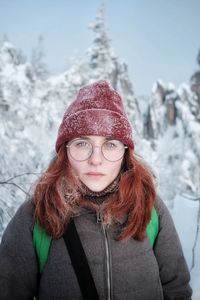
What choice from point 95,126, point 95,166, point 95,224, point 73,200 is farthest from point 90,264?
point 95,126

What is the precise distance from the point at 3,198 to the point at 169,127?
34.3m

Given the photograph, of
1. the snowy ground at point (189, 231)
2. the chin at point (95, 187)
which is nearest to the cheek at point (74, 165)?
the chin at point (95, 187)

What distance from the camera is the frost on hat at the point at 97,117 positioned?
6.50 feet

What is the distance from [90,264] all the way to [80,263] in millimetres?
63

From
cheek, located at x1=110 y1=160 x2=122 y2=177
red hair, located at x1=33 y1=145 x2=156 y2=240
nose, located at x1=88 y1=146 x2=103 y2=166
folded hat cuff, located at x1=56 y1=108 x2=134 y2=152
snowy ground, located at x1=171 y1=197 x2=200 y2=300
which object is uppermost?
folded hat cuff, located at x1=56 y1=108 x2=134 y2=152

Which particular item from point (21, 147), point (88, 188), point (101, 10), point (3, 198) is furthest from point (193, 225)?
point (101, 10)

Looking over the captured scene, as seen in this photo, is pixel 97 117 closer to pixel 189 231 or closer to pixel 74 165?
pixel 74 165

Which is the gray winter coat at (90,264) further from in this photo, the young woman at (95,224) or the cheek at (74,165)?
the cheek at (74,165)

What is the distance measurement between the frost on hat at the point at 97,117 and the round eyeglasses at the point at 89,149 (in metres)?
0.04

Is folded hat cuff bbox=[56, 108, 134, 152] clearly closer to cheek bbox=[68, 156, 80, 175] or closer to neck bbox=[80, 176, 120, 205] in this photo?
cheek bbox=[68, 156, 80, 175]

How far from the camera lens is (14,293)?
6.18 feet

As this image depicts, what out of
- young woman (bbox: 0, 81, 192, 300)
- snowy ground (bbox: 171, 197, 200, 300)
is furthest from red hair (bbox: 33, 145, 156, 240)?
snowy ground (bbox: 171, 197, 200, 300)

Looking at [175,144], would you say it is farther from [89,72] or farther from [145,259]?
[145,259]

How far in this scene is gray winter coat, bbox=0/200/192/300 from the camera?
184 centimetres
